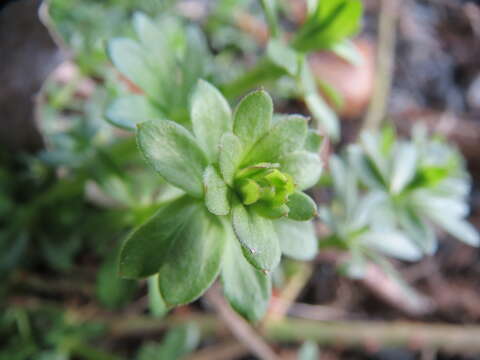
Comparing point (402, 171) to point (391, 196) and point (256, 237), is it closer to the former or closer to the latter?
point (391, 196)

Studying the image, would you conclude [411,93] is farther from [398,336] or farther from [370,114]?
[398,336]

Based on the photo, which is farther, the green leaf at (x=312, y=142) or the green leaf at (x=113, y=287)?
the green leaf at (x=113, y=287)

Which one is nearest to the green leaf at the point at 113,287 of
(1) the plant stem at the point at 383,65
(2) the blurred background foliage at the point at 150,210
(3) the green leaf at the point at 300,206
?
(2) the blurred background foliage at the point at 150,210

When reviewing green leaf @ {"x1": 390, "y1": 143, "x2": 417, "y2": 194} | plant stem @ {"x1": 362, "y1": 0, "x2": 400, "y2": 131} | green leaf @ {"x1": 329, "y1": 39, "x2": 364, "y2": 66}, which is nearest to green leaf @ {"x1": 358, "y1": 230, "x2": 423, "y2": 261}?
green leaf @ {"x1": 390, "y1": 143, "x2": 417, "y2": 194}

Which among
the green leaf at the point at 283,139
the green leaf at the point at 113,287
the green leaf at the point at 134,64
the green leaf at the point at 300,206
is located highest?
the green leaf at the point at 134,64

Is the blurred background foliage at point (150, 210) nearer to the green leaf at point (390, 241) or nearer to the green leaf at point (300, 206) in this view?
the green leaf at point (390, 241)

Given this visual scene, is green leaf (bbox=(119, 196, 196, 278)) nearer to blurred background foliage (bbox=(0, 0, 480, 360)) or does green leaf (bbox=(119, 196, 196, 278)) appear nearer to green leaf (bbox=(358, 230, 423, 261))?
blurred background foliage (bbox=(0, 0, 480, 360))

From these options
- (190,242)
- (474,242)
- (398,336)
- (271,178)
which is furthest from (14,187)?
(398,336)
